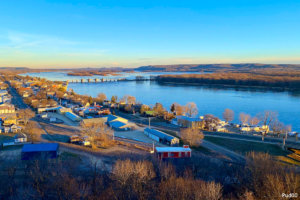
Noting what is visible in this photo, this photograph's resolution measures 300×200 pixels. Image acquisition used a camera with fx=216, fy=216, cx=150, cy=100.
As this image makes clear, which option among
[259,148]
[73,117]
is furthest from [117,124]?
[259,148]

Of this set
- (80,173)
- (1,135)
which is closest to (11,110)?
(1,135)

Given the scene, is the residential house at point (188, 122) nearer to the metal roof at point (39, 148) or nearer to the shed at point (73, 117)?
the shed at point (73, 117)

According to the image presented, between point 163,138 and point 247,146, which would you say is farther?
point 163,138

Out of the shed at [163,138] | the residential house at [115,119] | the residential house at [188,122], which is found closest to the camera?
the shed at [163,138]

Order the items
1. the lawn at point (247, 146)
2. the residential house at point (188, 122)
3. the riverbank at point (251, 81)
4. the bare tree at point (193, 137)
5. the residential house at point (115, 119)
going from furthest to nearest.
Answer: the riverbank at point (251, 81) → the residential house at point (115, 119) → the residential house at point (188, 122) → the bare tree at point (193, 137) → the lawn at point (247, 146)

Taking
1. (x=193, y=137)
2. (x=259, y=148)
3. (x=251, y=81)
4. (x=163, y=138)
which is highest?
(x=251, y=81)

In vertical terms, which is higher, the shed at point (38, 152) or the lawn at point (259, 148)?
the shed at point (38, 152)

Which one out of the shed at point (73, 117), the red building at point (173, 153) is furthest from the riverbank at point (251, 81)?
the shed at point (73, 117)

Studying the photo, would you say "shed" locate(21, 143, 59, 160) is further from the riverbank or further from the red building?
the riverbank

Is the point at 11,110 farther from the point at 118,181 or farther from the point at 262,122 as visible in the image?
the point at 262,122

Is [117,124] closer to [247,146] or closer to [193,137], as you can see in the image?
[193,137]

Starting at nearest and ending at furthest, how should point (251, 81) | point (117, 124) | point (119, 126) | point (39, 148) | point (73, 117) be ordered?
point (39, 148) < point (119, 126) < point (117, 124) < point (73, 117) < point (251, 81)
